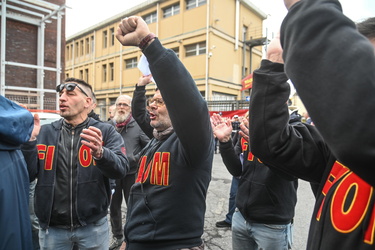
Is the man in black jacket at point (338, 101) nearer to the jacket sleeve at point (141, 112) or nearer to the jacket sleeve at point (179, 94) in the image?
the jacket sleeve at point (179, 94)

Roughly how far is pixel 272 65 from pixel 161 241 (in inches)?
46.7

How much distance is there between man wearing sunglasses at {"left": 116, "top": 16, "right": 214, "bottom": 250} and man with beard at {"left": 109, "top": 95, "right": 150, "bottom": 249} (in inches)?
85.0

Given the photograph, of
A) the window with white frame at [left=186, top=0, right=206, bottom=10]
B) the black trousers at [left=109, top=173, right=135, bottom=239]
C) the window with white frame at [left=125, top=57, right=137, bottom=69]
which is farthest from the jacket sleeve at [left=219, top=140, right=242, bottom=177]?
the window with white frame at [left=125, top=57, right=137, bottom=69]

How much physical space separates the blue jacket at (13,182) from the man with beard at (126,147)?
2370mm

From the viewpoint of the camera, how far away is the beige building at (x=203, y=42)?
18703mm

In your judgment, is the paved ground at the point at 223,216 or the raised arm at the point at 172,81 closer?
the raised arm at the point at 172,81

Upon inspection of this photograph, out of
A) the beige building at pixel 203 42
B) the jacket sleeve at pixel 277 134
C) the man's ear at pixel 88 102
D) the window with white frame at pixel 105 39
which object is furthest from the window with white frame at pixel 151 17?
the jacket sleeve at pixel 277 134

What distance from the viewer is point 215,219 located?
454 cm

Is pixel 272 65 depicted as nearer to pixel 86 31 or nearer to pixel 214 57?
pixel 214 57

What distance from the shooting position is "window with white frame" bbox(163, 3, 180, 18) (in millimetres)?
20531

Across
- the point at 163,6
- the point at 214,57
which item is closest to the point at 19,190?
the point at 214,57

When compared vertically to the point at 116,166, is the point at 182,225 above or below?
below

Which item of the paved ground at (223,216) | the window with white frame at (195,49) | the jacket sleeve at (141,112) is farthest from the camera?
the window with white frame at (195,49)

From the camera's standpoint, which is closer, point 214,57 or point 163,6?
point 214,57
